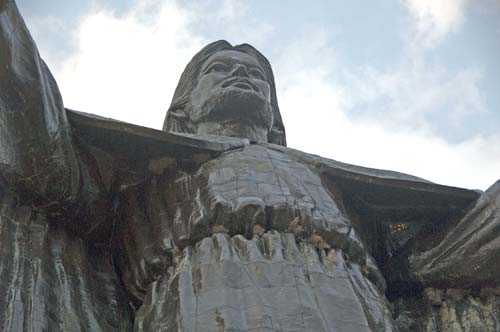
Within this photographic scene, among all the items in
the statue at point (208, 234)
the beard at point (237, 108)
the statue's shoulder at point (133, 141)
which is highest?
the beard at point (237, 108)

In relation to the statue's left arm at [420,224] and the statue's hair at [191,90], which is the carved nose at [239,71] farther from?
the statue's left arm at [420,224]

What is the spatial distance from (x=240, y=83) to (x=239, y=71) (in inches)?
8.3

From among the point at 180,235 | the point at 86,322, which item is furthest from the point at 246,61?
the point at 86,322

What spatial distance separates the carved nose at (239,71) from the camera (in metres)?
8.92

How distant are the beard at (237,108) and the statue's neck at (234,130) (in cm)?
3

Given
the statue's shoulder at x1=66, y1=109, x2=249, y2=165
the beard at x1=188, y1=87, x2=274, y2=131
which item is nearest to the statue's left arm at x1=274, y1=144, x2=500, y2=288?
the statue's shoulder at x1=66, y1=109, x2=249, y2=165

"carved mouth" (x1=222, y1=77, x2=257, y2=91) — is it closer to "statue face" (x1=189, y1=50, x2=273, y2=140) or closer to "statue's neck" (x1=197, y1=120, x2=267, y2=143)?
"statue face" (x1=189, y1=50, x2=273, y2=140)

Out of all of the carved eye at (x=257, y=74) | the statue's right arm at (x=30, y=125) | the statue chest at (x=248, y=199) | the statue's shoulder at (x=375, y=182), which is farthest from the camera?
the carved eye at (x=257, y=74)

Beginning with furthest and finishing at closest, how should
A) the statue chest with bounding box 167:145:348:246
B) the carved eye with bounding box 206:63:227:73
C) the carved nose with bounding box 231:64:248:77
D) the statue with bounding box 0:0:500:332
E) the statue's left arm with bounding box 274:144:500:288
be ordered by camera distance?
the carved eye with bounding box 206:63:227:73
the carved nose with bounding box 231:64:248:77
the statue's left arm with bounding box 274:144:500:288
the statue chest with bounding box 167:145:348:246
the statue with bounding box 0:0:500:332

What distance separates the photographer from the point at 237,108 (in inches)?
340

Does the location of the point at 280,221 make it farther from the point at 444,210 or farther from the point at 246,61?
the point at 246,61

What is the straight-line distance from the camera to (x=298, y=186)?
6.67 metres

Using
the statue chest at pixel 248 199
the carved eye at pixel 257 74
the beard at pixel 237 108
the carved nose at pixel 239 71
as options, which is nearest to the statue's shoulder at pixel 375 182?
the statue chest at pixel 248 199

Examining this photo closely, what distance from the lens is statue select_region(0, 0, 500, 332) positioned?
18.9 feet
